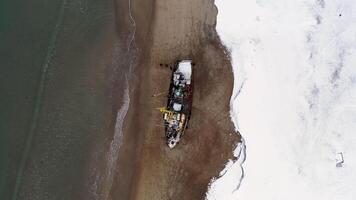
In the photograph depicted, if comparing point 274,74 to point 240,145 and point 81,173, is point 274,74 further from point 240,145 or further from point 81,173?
point 81,173

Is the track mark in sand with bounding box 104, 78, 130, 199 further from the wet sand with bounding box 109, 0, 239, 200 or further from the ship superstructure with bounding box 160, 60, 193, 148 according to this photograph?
the ship superstructure with bounding box 160, 60, 193, 148

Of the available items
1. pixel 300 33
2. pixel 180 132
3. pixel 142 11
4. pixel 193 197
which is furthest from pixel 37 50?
pixel 300 33

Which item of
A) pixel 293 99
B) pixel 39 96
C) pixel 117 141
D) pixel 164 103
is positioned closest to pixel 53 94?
pixel 39 96

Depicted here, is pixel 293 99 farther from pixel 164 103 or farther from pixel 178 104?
pixel 164 103

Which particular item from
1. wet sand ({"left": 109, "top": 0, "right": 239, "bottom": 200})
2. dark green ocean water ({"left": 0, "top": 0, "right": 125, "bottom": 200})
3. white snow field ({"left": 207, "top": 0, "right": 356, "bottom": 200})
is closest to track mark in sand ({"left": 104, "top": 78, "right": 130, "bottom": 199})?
wet sand ({"left": 109, "top": 0, "right": 239, "bottom": 200})

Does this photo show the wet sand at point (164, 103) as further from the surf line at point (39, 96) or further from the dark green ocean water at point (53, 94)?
the surf line at point (39, 96)
